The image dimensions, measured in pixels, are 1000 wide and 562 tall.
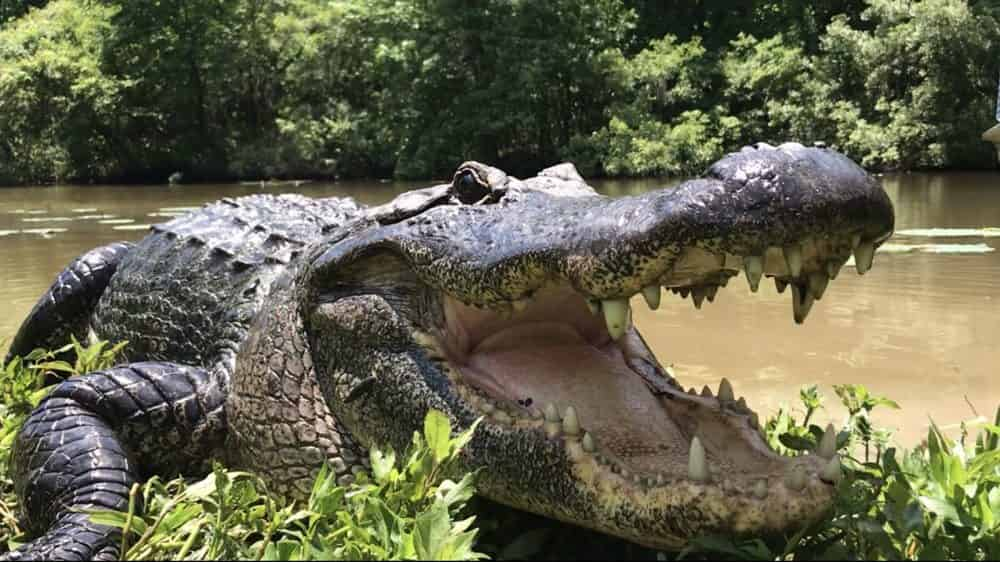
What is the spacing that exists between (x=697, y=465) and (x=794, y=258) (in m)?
0.40

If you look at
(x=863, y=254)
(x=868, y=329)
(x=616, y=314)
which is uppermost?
(x=863, y=254)

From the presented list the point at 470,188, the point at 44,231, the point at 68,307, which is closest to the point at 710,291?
the point at 470,188

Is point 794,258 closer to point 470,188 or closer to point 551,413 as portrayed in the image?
point 551,413

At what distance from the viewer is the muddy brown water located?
370cm

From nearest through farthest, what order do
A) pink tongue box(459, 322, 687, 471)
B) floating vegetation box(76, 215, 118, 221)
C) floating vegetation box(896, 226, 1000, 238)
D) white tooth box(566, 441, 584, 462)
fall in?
white tooth box(566, 441, 584, 462) → pink tongue box(459, 322, 687, 471) → floating vegetation box(896, 226, 1000, 238) → floating vegetation box(76, 215, 118, 221)

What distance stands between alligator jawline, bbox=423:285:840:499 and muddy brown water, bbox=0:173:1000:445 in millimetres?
1163

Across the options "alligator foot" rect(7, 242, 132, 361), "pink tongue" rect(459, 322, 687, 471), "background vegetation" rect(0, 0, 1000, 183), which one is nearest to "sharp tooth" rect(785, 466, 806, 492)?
"pink tongue" rect(459, 322, 687, 471)

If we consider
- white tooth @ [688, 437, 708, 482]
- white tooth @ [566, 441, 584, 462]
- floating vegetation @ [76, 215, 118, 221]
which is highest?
white tooth @ [688, 437, 708, 482]

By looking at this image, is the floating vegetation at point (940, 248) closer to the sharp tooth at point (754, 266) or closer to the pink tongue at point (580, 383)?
the pink tongue at point (580, 383)

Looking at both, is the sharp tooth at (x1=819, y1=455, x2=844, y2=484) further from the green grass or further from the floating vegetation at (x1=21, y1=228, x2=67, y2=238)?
the floating vegetation at (x1=21, y1=228, x2=67, y2=238)

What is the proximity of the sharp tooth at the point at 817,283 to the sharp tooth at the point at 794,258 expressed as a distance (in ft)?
0.40

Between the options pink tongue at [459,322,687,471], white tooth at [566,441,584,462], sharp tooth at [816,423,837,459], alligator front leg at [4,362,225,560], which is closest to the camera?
sharp tooth at [816,423,837,459]

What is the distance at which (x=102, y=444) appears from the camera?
2.43 metres

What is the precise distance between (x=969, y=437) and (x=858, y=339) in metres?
1.56
